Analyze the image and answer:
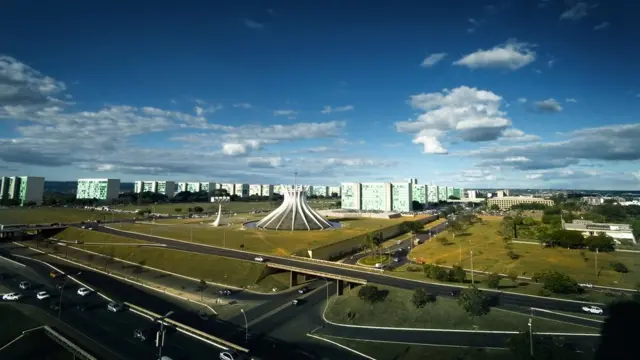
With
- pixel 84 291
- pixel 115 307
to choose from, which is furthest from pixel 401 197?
pixel 115 307

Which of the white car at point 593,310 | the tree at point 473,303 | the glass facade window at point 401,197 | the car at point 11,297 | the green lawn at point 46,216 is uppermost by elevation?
the glass facade window at point 401,197

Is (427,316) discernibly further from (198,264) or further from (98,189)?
(98,189)

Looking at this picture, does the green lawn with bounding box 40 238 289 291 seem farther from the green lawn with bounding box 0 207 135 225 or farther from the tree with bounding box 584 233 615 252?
the tree with bounding box 584 233 615 252

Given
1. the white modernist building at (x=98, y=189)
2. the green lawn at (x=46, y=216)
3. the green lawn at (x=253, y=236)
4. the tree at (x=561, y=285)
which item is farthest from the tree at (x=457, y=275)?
the white modernist building at (x=98, y=189)

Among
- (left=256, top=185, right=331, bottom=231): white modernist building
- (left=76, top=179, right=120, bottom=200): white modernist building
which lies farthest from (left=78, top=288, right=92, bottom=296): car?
(left=76, top=179, right=120, bottom=200): white modernist building

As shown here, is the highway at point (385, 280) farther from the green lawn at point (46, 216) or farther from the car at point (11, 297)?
the green lawn at point (46, 216)

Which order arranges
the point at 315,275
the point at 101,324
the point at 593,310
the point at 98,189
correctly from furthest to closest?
the point at 98,189, the point at 315,275, the point at 101,324, the point at 593,310
